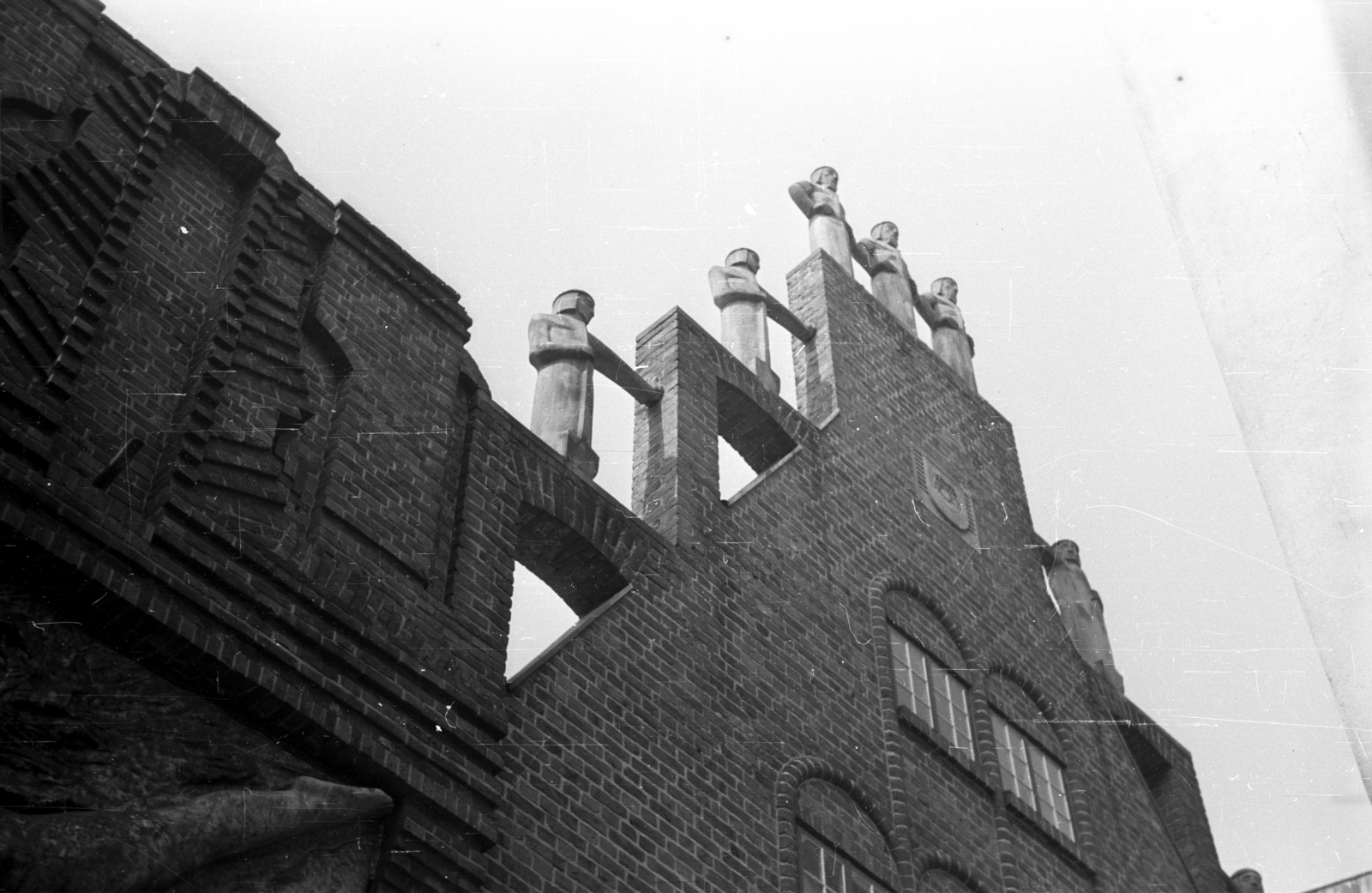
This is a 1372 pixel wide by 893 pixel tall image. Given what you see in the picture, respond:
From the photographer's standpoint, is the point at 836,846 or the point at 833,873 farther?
the point at 836,846

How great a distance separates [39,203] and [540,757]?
4.28 m

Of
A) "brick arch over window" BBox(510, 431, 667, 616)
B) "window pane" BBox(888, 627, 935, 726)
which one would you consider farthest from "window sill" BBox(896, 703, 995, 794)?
"brick arch over window" BBox(510, 431, 667, 616)

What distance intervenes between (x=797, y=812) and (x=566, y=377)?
12.5ft

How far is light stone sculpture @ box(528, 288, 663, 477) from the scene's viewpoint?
516 inches

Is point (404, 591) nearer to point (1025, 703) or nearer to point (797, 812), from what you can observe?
point (797, 812)

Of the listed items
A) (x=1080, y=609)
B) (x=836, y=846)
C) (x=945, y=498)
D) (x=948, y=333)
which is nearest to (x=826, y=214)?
(x=948, y=333)

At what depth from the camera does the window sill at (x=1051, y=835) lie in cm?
1438

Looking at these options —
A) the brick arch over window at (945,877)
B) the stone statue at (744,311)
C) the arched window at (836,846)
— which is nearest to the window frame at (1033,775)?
Answer: the brick arch over window at (945,877)

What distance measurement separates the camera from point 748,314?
1666 centimetres

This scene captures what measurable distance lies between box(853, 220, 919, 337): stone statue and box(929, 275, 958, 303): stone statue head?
2.11 feet

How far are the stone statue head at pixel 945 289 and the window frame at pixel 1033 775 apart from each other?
672 cm

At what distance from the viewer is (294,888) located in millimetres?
8328

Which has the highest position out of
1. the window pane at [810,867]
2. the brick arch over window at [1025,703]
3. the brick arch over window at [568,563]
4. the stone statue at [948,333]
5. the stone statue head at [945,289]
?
the stone statue head at [945,289]

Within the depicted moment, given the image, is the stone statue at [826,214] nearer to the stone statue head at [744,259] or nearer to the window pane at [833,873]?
the stone statue head at [744,259]
